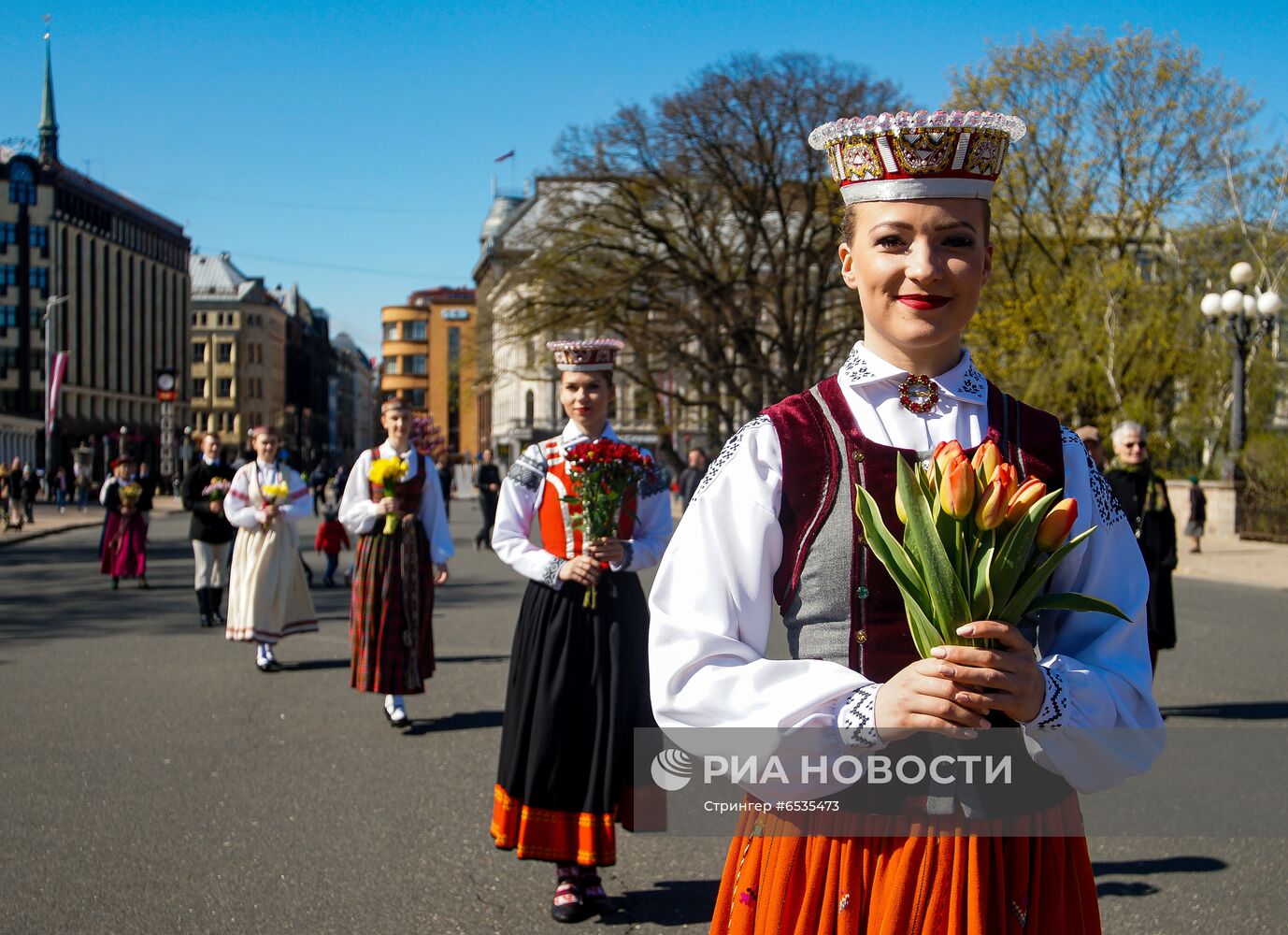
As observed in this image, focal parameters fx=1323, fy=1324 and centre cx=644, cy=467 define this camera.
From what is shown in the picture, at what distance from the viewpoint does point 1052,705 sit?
203 centimetres

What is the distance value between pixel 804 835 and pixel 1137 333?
30782 millimetres

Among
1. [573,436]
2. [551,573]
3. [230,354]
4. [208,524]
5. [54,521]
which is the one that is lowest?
[54,521]

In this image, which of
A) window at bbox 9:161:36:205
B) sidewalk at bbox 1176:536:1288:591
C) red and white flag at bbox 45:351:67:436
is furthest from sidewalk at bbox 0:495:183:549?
window at bbox 9:161:36:205

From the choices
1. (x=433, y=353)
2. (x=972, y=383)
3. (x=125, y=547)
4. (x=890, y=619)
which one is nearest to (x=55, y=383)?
(x=125, y=547)

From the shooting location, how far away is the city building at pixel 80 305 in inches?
3103

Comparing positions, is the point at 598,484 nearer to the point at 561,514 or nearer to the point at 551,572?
the point at 561,514

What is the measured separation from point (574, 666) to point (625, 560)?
0.54 m

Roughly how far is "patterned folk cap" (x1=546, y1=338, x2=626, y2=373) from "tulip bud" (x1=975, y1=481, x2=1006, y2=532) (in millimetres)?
3965

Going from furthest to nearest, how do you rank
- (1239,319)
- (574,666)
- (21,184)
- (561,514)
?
(21,184) → (1239,319) → (561,514) → (574,666)

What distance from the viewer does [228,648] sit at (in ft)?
40.0

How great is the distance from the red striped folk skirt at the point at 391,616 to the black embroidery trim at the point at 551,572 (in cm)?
322

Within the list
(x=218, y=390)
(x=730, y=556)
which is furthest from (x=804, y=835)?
(x=218, y=390)

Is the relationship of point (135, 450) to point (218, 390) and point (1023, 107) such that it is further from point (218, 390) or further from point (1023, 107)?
point (1023, 107)

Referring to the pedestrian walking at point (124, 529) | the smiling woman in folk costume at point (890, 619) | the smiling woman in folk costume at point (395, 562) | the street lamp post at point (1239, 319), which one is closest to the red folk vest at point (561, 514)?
the smiling woman in folk costume at point (395, 562)
